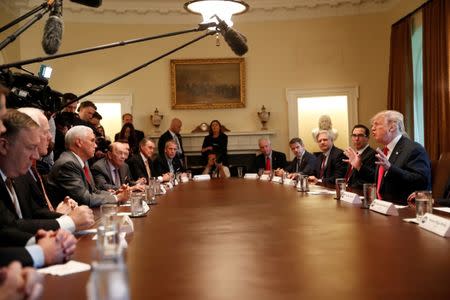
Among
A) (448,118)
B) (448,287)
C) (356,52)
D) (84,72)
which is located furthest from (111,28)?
(448,287)

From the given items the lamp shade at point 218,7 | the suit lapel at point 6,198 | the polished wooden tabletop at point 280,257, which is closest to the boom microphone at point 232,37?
the lamp shade at point 218,7

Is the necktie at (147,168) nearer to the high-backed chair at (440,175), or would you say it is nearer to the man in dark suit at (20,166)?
the high-backed chair at (440,175)

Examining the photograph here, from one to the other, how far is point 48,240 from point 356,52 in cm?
895

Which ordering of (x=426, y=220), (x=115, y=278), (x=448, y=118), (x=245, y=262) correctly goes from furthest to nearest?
(x=448, y=118)
(x=426, y=220)
(x=245, y=262)
(x=115, y=278)

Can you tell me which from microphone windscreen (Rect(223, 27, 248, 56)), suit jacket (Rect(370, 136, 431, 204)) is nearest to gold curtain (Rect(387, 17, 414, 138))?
suit jacket (Rect(370, 136, 431, 204))

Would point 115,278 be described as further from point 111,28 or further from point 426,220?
point 111,28

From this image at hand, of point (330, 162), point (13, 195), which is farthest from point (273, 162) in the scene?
point (13, 195)

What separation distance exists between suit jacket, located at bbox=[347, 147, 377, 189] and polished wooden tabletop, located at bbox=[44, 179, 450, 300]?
1.85m

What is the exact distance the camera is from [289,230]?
2.12 m

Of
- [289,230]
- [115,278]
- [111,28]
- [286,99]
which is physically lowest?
[289,230]

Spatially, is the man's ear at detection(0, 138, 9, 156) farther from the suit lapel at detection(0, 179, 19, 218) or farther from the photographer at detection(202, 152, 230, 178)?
the photographer at detection(202, 152, 230, 178)

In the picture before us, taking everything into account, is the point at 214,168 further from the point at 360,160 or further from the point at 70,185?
the point at 70,185

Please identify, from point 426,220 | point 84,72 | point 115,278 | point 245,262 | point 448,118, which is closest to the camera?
point 115,278

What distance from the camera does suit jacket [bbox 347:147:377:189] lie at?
4.47 meters
